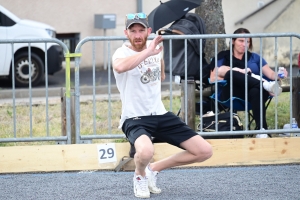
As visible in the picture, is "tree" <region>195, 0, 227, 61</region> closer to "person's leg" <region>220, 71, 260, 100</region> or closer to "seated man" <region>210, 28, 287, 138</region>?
"seated man" <region>210, 28, 287, 138</region>

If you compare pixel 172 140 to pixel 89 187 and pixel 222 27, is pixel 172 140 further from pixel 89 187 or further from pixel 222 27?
pixel 222 27

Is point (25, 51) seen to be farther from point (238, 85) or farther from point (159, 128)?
point (159, 128)

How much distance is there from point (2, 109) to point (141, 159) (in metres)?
5.44

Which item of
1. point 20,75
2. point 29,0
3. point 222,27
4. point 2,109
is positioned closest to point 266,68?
point 222,27

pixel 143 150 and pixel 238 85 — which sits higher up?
pixel 238 85

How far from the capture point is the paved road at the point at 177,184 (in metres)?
6.66

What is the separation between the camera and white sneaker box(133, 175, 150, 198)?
655 centimetres

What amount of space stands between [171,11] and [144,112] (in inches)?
108

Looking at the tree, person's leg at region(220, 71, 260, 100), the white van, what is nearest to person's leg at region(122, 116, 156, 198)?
person's leg at region(220, 71, 260, 100)

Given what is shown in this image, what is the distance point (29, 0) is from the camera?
1911cm

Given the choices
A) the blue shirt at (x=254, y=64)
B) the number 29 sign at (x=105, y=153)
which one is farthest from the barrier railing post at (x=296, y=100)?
the number 29 sign at (x=105, y=153)

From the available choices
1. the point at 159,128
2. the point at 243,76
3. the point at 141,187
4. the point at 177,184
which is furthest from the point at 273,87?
the point at 141,187

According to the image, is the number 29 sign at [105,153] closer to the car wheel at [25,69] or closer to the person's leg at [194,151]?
the person's leg at [194,151]

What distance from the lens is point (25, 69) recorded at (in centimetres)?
1541
